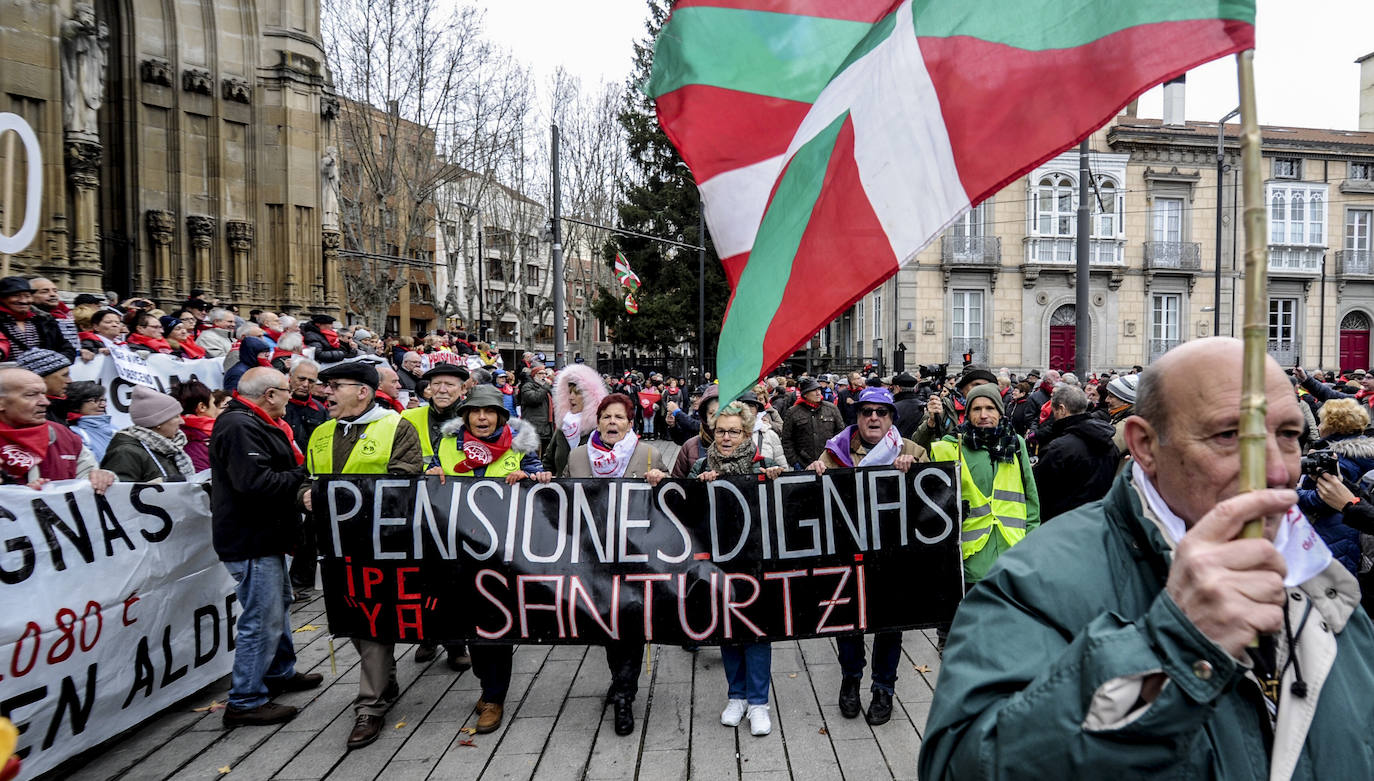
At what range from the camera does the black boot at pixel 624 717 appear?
4.66m

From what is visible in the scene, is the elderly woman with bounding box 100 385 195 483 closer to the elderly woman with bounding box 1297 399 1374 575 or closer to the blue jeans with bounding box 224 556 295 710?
the blue jeans with bounding box 224 556 295 710

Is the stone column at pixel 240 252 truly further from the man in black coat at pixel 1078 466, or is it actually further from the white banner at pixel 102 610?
the man in black coat at pixel 1078 466

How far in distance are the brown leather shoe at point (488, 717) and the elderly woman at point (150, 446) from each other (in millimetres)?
2426

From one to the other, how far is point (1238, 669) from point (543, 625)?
13.7 ft

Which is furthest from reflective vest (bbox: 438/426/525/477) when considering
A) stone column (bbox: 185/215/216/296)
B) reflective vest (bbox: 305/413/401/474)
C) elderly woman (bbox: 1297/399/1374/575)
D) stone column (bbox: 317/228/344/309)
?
stone column (bbox: 317/228/344/309)

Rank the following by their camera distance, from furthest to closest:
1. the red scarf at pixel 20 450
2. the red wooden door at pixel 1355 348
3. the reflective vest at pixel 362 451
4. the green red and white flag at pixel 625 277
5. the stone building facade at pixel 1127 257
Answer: the red wooden door at pixel 1355 348 → the stone building facade at pixel 1127 257 → the green red and white flag at pixel 625 277 → the reflective vest at pixel 362 451 → the red scarf at pixel 20 450

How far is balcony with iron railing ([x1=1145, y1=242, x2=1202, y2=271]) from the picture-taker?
113ft

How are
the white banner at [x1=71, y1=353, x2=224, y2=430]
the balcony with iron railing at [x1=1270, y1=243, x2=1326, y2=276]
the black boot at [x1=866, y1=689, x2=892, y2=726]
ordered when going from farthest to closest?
the balcony with iron railing at [x1=1270, y1=243, x2=1326, y2=276] < the white banner at [x1=71, y1=353, x2=224, y2=430] < the black boot at [x1=866, y1=689, x2=892, y2=726]

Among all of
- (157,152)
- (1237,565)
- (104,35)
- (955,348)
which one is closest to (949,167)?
(1237,565)

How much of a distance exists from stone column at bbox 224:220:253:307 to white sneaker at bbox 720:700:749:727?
16.5m

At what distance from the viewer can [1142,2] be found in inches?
81.1

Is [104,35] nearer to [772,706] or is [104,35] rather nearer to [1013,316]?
[772,706]

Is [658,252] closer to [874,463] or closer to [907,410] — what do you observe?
[907,410]

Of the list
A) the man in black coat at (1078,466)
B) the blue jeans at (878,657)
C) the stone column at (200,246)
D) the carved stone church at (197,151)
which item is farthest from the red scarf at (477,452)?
the stone column at (200,246)
